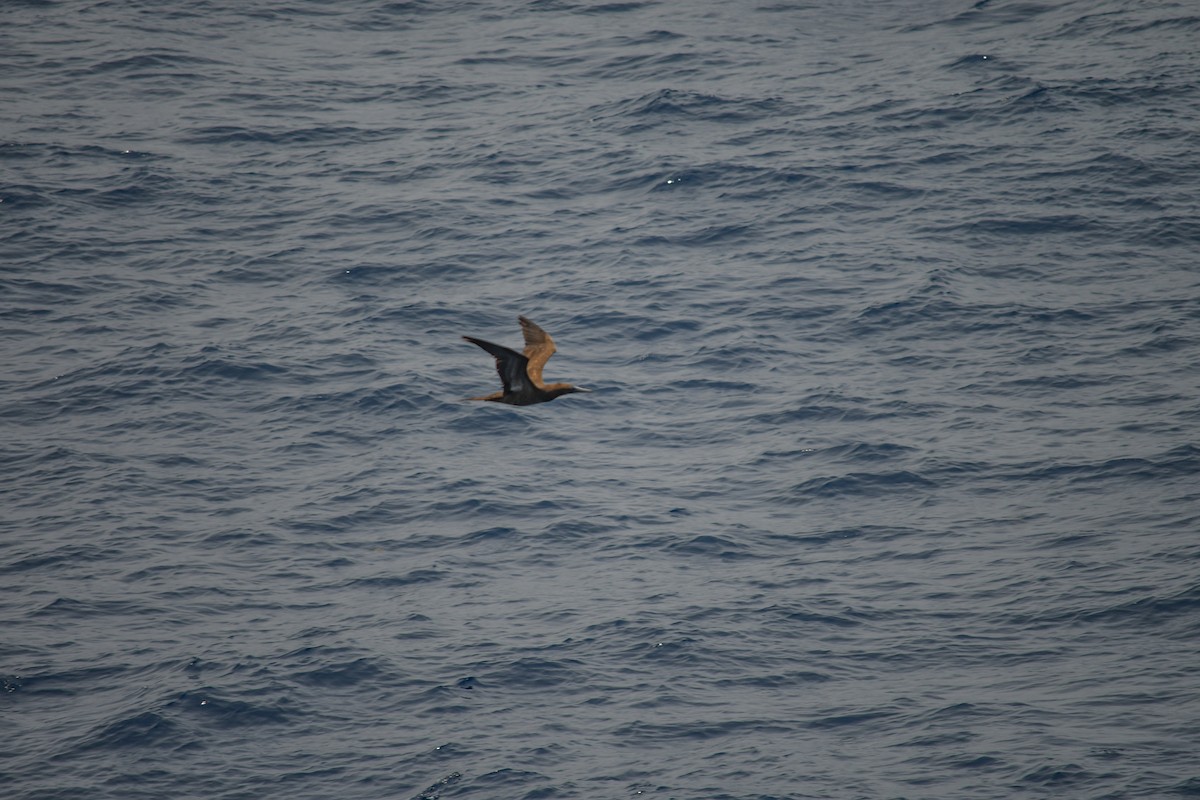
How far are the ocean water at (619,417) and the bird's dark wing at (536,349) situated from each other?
9467mm

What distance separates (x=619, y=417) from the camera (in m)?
39.7

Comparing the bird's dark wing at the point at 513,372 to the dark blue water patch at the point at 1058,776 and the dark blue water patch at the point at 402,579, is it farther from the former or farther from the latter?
the dark blue water patch at the point at 1058,776

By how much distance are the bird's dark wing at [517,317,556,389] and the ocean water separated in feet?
31.1

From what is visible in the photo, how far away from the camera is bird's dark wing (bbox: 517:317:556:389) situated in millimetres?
22953

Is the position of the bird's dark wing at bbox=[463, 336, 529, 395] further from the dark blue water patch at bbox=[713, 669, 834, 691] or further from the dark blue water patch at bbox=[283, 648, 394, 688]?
the dark blue water patch at bbox=[283, 648, 394, 688]

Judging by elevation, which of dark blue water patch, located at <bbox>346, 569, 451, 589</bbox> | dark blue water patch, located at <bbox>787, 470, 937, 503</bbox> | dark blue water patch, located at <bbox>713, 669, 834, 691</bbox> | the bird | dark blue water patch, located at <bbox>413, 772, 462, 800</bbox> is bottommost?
dark blue water patch, located at <bbox>413, 772, 462, 800</bbox>

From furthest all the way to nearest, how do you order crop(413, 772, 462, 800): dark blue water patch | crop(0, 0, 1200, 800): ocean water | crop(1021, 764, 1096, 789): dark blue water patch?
crop(0, 0, 1200, 800): ocean water
crop(413, 772, 462, 800): dark blue water patch
crop(1021, 764, 1096, 789): dark blue water patch

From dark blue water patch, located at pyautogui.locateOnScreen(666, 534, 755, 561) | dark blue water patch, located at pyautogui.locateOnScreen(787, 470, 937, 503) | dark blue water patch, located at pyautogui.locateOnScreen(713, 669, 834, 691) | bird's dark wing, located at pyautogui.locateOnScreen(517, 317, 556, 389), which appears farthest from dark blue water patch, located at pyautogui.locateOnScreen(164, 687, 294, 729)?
dark blue water patch, located at pyautogui.locateOnScreen(787, 470, 937, 503)

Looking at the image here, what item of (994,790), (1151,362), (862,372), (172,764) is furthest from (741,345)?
(172,764)

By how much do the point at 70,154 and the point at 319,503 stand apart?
76.3ft

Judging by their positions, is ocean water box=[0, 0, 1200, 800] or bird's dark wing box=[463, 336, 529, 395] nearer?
bird's dark wing box=[463, 336, 529, 395]

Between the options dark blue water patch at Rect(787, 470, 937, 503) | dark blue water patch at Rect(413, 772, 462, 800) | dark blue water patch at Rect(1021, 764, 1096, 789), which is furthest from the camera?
dark blue water patch at Rect(787, 470, 937, 503)

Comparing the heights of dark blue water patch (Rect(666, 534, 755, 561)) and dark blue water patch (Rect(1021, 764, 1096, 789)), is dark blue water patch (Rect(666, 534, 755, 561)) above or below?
above

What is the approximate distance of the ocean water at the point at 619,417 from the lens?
2958cm
